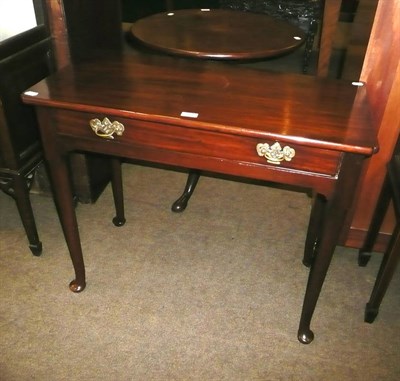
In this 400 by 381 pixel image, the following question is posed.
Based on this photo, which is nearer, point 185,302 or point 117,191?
point 185,302

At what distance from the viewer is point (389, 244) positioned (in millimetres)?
1319

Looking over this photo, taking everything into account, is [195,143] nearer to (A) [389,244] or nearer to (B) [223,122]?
(B) [223,122]

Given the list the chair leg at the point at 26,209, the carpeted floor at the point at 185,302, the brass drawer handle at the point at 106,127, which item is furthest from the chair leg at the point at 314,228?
the chair leg at the point at 26,209

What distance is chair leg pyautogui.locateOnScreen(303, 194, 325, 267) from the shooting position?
5.01ft

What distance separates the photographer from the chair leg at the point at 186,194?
1980mm

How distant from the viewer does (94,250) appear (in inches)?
69.1

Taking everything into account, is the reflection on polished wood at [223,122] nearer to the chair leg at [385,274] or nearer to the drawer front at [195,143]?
the drawer front at [195,143]

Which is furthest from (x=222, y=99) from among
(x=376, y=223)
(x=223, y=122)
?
(x=376, y=223)

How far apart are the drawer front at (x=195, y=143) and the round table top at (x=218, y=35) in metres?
0.42

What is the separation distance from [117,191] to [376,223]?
42.8 inches

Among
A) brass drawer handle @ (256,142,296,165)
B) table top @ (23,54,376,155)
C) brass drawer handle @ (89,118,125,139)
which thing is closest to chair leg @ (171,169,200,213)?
table top @ (23,54,376,155)

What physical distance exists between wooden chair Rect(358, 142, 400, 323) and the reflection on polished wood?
238 mm

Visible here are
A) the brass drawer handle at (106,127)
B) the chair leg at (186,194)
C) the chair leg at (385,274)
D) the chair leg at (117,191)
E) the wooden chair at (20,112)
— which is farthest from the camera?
the chair leg at (186,194)

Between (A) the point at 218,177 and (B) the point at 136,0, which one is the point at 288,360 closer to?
(A) the point at 218,177
